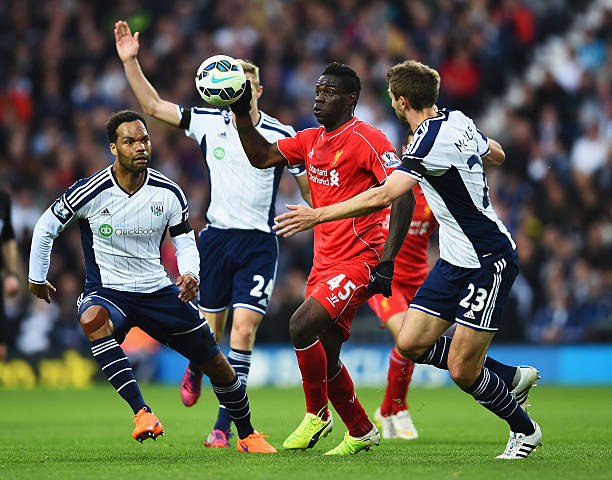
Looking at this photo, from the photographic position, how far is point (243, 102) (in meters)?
7.58

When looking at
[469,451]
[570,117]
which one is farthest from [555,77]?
[469,451]

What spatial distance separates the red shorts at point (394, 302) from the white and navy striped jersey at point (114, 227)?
9.00 feet

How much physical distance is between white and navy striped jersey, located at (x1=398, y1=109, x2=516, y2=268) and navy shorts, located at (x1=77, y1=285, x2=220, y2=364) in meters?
1.89

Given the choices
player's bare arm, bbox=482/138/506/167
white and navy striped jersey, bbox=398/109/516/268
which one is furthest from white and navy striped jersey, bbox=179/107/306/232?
white and navy striped jersey, bbox=398/109/516/268

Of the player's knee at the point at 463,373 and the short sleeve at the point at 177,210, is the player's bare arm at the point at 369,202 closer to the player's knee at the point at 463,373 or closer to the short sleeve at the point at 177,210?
the player's knee at the point at 463,373

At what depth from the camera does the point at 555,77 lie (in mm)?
19922

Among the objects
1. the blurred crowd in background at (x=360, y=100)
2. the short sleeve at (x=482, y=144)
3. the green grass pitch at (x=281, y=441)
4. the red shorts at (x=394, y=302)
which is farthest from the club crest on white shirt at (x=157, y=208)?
the blurred crowd in background at (x=360, y=100)

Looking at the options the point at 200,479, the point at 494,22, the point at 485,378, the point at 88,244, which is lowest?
the point at 200,479

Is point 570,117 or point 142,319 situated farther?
point 570,117

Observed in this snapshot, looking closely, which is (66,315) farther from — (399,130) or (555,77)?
(555,77)

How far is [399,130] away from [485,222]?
12.6 metres

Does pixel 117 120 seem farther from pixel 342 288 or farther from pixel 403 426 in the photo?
pixel 403 426

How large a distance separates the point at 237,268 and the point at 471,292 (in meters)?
2.74

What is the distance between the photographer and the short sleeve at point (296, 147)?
791 centimetres
